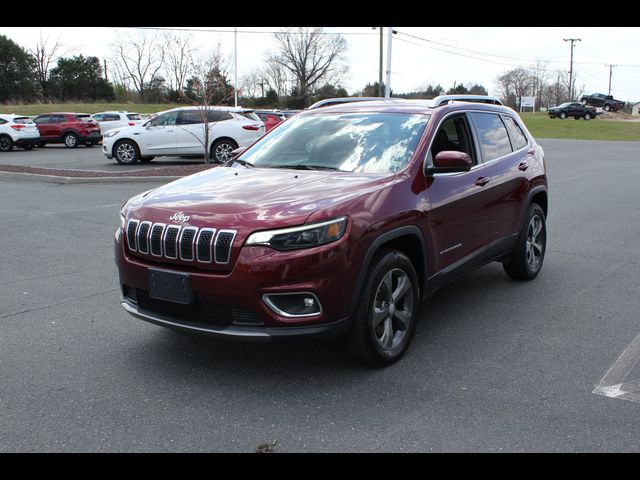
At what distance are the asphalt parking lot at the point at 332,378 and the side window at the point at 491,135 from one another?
1346 mm

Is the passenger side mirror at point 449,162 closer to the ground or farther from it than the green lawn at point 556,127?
closer to the ground

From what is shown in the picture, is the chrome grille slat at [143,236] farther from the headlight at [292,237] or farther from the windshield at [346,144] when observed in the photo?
the windshield at [346,144]

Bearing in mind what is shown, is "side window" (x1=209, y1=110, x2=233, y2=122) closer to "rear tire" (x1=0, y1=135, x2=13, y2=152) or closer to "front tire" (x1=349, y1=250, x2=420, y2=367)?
"rear tire" (x1=0, y1=135, x2=13, y2=152)

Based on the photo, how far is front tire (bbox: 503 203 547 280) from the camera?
6.29 m

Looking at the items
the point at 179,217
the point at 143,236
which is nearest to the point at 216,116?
the point at 143,236

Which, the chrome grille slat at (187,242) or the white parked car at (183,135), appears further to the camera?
the white parked car at (183,135)

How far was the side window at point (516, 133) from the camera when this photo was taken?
6.38m

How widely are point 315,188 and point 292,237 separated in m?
0.56

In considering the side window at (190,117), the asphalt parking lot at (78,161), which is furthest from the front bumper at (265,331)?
the side window at (190,117)

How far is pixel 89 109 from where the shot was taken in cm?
5572

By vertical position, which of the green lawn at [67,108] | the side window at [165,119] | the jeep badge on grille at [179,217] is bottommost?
the jeep badge on grille at [179,217]

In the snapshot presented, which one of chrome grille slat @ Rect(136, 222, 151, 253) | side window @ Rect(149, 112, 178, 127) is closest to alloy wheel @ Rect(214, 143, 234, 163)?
side window @ Rect(149, 112, 178, 127)

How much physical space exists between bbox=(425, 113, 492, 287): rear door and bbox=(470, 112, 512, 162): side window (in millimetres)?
162
